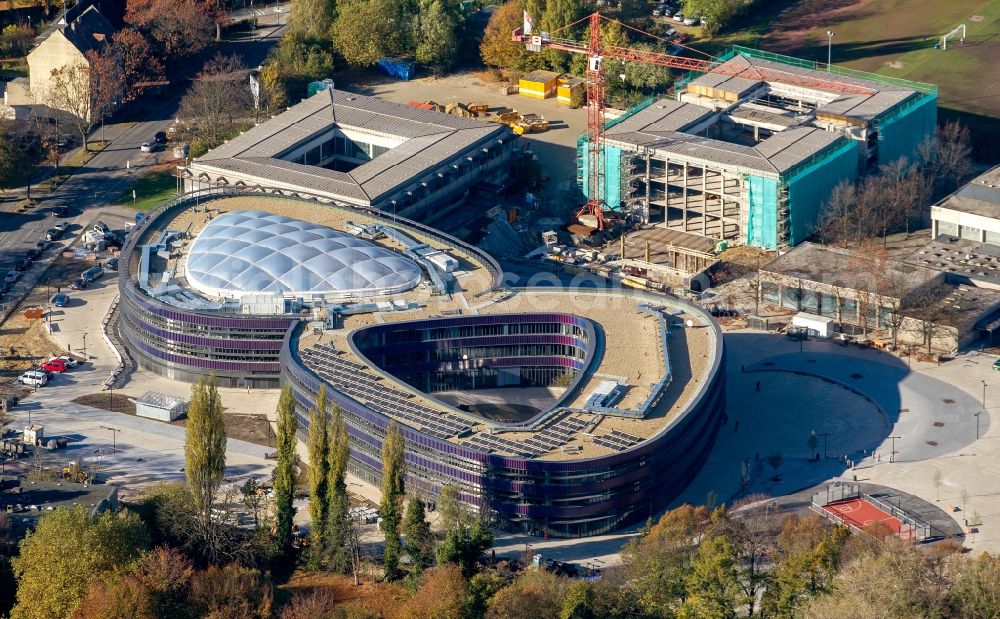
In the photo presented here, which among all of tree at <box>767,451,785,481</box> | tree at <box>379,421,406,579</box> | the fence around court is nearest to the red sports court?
the fence around court

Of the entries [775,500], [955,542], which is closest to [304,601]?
[775,500]

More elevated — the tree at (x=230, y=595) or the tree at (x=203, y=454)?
the tree at (x=203, y=454)

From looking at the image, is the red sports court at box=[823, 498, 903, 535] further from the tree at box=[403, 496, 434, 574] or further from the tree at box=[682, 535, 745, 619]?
the tree at box=[403, 496, 434, 574]

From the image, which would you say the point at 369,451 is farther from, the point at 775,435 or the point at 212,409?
the point at 775,435

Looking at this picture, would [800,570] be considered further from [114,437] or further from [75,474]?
[114,437]

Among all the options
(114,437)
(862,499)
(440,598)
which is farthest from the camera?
(114,437)

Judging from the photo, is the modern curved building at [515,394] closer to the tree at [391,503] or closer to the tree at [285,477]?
the tree at [391,503]

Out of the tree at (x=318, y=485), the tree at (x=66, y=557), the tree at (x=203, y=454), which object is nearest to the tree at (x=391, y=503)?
the tree at (x=318, y=485)

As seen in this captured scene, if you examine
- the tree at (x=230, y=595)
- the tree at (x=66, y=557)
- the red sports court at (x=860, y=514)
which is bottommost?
the red sports court at (x=860, y=514)

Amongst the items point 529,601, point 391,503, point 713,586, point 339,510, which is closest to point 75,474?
point 339,510
